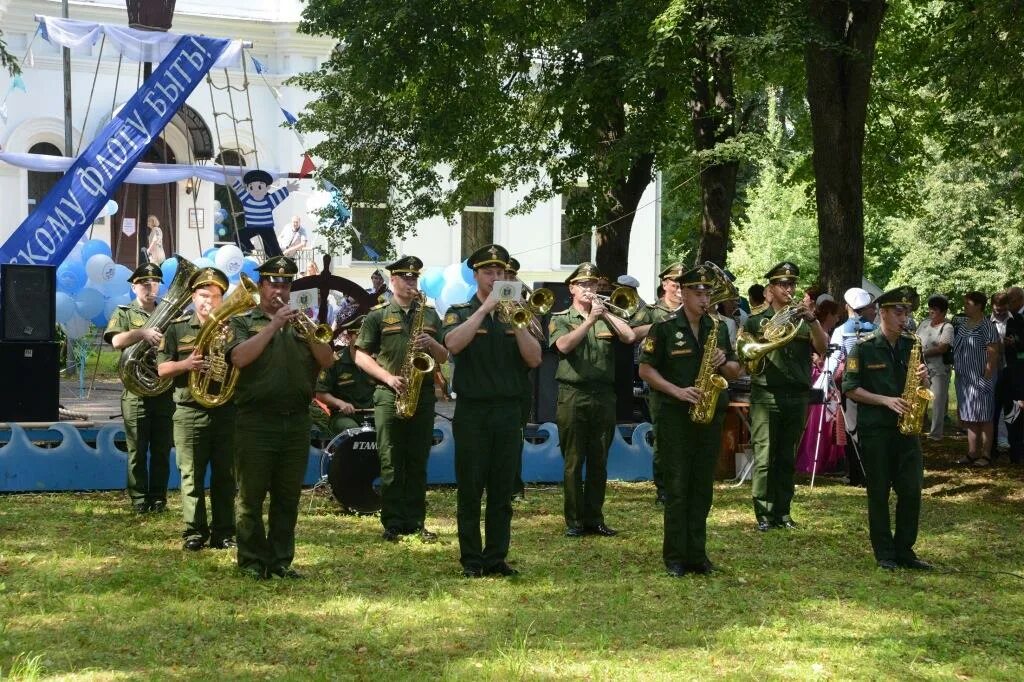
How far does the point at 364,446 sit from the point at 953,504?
18.5 feet

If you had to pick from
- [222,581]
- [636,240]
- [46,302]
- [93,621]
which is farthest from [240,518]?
[636,240]

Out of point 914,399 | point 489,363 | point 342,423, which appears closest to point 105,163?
point 342,423

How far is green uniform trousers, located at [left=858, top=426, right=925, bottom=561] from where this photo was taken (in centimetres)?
947

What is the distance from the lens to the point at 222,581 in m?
8.83

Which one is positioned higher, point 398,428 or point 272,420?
point 272,420

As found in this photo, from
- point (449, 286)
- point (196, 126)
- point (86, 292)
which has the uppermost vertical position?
point (196, 126)

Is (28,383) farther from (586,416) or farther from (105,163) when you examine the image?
(586,416)

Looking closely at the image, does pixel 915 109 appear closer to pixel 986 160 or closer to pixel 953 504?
pixel 986 160

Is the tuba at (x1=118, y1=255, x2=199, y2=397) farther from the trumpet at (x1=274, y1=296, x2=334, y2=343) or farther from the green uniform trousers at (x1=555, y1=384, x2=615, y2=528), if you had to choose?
the green uniform trousers at (x1=555, y1=384, x2=615, y2=528)

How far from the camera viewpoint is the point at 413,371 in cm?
1002

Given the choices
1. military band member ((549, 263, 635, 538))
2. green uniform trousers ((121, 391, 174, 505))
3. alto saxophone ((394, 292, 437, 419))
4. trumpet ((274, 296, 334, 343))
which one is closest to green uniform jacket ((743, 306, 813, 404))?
military band member ((549, 263, 635, 538))

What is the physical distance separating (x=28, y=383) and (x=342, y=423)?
12.2 feet

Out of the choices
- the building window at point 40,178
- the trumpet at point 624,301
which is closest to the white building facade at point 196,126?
the building window at point 40,178

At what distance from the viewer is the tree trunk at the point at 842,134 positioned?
15.1 meters
